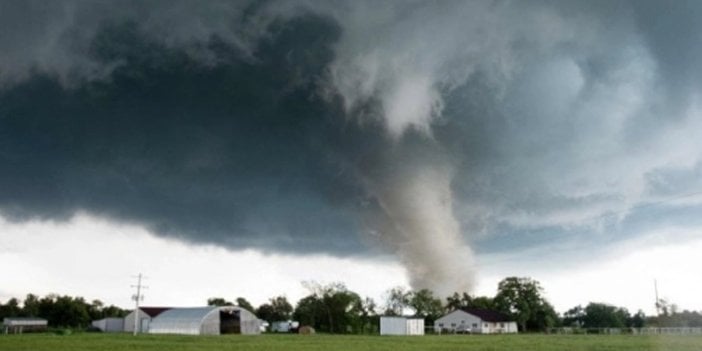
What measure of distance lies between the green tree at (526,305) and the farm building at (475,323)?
3.17 m

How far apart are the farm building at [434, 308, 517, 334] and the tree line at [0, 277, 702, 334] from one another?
4.41 m

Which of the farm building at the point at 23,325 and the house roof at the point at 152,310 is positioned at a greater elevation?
the house roof at the point at 152,310

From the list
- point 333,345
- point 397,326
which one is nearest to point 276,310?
point 397,326

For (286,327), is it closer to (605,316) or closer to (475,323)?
(475,323)

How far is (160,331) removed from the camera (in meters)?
99.2

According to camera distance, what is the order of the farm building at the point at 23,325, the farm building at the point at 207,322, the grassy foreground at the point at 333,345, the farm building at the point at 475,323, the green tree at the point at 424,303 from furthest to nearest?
the green tree at the point at 424,303
the farm building at the point at 475,323
the farm building at the point at 23,325
the farm building at the point at 207,322
the grassy foreground at the point at 333,345

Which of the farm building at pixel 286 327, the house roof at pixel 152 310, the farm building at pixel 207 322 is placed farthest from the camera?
the farm building at pixel 286 327

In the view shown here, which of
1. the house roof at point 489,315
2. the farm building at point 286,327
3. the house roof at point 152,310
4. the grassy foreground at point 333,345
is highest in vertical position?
the house roof at point 152,310

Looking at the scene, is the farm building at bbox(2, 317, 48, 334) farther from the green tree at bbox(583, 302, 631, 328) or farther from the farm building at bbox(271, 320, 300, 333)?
the green tree at bbox(583, 302, 631, 328)

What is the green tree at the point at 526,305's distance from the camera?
125 metres

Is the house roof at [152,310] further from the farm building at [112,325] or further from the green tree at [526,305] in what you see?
the green tree at [526,305]

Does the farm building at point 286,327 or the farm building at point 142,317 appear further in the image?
the farm building at point 286,327

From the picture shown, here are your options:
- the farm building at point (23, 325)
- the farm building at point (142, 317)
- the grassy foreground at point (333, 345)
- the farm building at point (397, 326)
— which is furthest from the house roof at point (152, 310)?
the grassy foreground at point (333, 345)

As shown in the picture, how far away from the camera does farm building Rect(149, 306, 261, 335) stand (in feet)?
311
